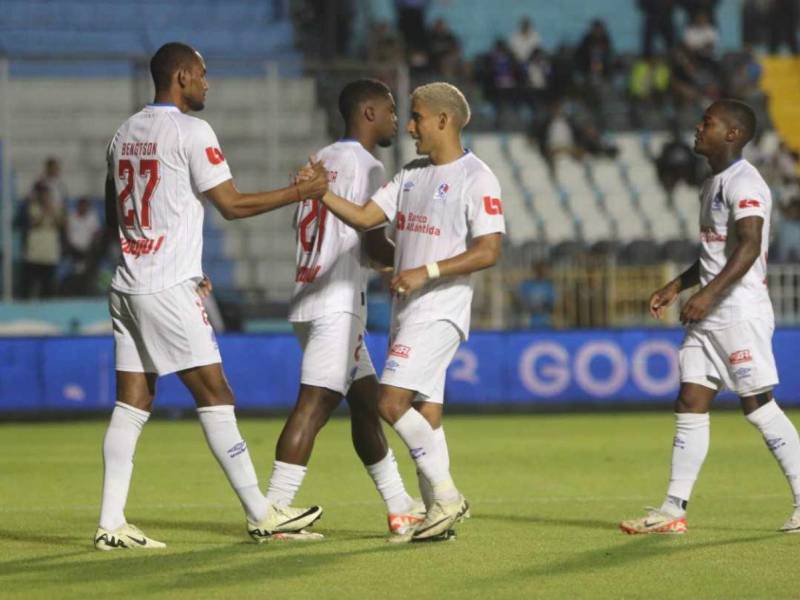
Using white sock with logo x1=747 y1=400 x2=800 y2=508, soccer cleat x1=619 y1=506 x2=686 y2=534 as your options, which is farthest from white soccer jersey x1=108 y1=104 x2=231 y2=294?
white sock with logo x1=747 y1=400 x2=800 y2=508

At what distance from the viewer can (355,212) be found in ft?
26.6

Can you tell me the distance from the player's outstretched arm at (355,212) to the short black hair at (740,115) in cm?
190

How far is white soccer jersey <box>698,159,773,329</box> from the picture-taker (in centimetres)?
853

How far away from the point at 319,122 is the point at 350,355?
15.1 meters

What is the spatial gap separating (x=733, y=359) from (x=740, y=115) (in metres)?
1.25

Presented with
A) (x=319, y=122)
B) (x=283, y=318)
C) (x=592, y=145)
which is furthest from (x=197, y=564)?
(x=592, y=145)

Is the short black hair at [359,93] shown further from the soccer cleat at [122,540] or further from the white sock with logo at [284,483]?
the soccer cleat at [122,540]

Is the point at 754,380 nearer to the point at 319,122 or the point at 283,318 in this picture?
the point at 283,318

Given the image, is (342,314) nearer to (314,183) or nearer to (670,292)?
(314,183)

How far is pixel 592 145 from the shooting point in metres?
25.2

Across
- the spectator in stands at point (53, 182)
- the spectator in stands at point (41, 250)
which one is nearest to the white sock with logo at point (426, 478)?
the spectator in stands at point (41, 250)

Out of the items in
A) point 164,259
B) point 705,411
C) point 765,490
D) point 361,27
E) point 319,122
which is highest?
point 361,27

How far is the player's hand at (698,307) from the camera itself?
331 inches

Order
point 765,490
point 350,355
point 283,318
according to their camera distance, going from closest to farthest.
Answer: point 350,355 < point 765,490 < point 283,318
